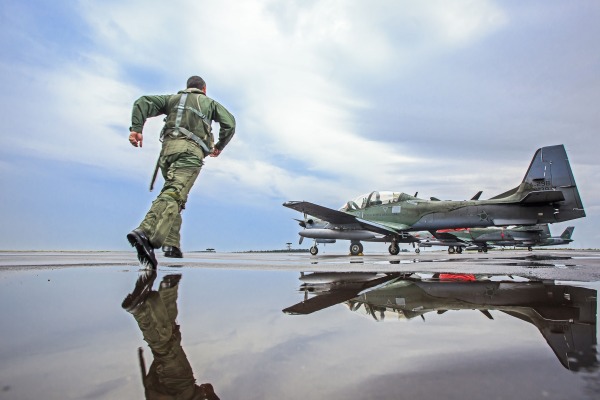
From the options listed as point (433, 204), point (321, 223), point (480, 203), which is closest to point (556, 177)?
point (480, 203)

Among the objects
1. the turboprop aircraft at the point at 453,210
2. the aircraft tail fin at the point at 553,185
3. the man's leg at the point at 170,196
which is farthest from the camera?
the turboprop aircraft at the point at 453,210

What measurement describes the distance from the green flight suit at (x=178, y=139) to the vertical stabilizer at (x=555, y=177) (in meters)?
12.8

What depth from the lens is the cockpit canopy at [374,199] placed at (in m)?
15.7

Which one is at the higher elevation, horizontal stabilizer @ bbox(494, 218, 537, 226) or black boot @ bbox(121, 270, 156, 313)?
horizontal stabilizer @ bbox(494, 218, 537, 226)

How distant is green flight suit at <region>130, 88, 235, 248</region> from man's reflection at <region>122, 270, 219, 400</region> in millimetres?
1830

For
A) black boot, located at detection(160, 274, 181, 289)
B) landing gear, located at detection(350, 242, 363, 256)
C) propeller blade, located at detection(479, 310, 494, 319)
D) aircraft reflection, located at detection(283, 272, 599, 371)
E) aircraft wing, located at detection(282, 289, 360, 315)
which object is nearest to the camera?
aircraft reflection, located at detection(283, 272, 599, 371)

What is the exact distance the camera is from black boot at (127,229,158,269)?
10.4 feet

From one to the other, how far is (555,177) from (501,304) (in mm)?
14200

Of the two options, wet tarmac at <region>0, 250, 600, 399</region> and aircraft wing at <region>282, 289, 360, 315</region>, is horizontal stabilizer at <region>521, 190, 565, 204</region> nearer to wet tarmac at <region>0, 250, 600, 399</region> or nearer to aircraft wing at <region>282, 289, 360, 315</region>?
wet tarmac at <region>0, 250, 600, 399</region>

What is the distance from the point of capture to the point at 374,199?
16.1m

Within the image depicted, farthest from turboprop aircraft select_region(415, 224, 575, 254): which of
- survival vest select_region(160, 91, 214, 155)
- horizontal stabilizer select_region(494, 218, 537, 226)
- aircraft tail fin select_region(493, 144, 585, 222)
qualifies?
survival vest select_region(160, 91, 214, 155)

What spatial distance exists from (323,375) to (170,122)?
373 centimetres

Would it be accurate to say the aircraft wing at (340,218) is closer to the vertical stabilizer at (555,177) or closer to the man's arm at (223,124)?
the vertical stabilizer at (555,177)

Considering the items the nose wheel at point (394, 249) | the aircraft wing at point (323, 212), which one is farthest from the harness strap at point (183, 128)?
the nose wheel at point (394, 249)
